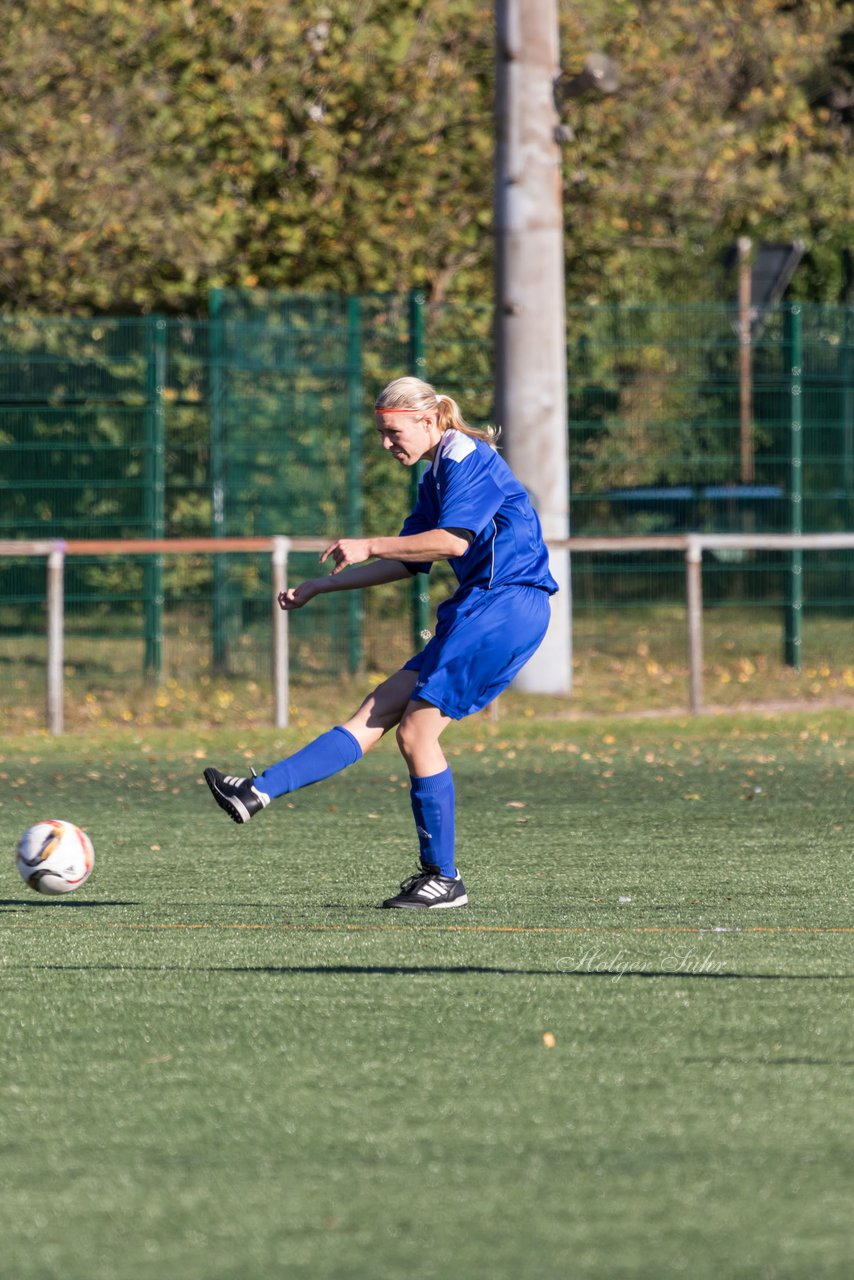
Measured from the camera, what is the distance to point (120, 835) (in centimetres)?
963

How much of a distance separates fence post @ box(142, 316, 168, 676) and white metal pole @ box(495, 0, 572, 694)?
8.12 ft

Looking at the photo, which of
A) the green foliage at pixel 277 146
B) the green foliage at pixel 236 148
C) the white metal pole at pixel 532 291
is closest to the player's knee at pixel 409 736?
the white metal pole at pixel 532 291

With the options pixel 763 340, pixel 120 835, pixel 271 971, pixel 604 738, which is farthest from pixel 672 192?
pixel 271 971

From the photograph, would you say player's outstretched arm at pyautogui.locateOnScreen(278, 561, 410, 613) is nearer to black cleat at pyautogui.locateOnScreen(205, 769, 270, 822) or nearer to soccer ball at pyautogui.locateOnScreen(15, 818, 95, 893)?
black cleat at pyautogui.locateOnScreen(205, 769, 270, 822)

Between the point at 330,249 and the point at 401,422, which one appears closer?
the point at 401,422

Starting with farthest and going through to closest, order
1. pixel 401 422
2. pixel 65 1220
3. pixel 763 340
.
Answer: pixel 763 340, pixel 401 422, pixel 65 1220

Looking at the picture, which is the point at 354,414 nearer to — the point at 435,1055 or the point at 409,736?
the point at 409,736

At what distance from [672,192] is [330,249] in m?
3.69

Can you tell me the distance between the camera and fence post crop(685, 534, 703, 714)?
14547 millimetres

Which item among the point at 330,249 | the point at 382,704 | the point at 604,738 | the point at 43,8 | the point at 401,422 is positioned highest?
the point at 43,8

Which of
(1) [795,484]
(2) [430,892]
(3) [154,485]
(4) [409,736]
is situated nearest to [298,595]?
(4) [409,736]

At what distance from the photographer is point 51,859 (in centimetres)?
729

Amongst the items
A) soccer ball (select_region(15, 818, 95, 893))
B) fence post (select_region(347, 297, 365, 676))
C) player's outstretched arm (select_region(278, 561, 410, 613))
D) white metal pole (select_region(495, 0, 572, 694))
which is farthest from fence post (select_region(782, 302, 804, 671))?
soccer ball (select_region(15, 818, 95, 893))

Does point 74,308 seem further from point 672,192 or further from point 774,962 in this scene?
point 774,962
